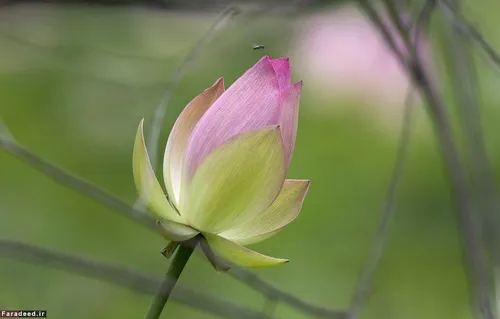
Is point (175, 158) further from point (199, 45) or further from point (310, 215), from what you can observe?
point (310, 215)

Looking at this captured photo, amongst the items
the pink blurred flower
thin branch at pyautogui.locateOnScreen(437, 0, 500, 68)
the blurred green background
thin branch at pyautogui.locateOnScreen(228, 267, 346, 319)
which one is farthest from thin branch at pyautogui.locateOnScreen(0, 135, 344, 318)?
the pink blurred flower

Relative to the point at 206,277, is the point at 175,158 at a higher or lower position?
higher

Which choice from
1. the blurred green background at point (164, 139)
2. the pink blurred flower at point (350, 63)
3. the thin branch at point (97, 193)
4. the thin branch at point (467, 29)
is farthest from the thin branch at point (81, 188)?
the pink blurred flower at point (350, 63)

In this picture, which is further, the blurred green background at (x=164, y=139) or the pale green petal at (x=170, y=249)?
the blurred green background at (x=164, y=139)

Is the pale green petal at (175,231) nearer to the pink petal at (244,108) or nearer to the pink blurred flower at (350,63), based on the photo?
the pink petal at (244,108)

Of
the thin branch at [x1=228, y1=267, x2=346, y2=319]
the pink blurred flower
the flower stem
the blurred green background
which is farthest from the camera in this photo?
the pink blurred flower

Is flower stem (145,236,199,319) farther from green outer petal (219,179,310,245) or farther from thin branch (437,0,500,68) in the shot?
thin branch (437,0,500,68)

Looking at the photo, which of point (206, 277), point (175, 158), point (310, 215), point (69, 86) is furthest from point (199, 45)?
point (69, 86)
